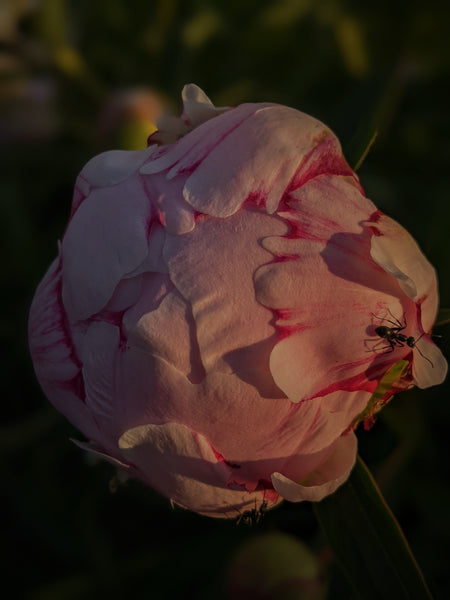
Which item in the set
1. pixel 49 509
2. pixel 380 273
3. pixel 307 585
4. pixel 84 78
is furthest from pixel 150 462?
pixel 84 78

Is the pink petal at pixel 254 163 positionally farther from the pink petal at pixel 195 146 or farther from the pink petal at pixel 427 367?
the pink petal at pixel 427 367

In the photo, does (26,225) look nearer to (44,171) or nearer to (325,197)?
(44,171)

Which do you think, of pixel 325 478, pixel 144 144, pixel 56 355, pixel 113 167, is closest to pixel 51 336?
pixel 56 355

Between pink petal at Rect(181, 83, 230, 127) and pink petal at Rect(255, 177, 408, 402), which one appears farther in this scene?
pink petal at Rect(181, 83, 230, 127)

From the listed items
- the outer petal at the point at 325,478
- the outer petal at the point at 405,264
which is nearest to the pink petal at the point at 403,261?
the outer petal at the point at 405,264

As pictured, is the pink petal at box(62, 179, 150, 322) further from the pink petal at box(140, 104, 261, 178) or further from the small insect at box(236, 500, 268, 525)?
the small insect at box(236, 500, 268, 525)

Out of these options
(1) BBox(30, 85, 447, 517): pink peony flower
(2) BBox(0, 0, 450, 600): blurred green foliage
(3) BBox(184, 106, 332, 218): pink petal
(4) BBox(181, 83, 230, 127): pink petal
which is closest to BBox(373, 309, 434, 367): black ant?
(1) BBox(30, 85, 447, 517): pink peony flower

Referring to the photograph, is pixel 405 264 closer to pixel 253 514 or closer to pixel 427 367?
pixel 427 367
